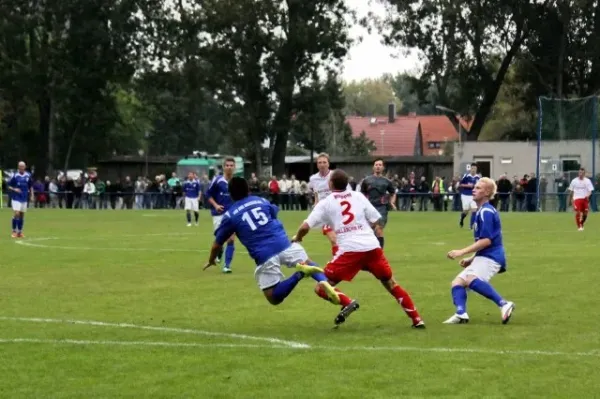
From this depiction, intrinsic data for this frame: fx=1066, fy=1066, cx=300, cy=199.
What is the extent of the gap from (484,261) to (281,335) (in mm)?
2492

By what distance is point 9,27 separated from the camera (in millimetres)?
64000

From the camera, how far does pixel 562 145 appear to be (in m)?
49.4

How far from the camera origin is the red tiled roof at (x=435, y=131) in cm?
13762

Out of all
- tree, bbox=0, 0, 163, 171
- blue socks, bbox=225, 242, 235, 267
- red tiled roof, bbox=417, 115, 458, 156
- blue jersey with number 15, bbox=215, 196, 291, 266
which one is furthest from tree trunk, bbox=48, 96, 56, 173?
red tiled roof, bbox=417, 115, 458, 156

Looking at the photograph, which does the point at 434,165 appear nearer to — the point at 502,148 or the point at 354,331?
the point at 502,148

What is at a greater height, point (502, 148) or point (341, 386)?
point (502, 148)

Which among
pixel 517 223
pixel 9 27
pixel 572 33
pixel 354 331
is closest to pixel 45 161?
pixel 9 27

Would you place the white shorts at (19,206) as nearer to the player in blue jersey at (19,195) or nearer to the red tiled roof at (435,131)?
the player in blue jersey at (19,195)

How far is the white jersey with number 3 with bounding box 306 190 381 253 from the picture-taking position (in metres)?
11.6

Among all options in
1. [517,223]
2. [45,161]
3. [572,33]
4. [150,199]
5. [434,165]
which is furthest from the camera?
[434,165]

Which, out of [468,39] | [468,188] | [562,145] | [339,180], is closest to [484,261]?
[339,180]

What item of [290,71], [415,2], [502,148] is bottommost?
[502,148]

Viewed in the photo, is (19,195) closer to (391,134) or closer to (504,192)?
(504,192)

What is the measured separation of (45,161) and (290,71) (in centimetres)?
1801
